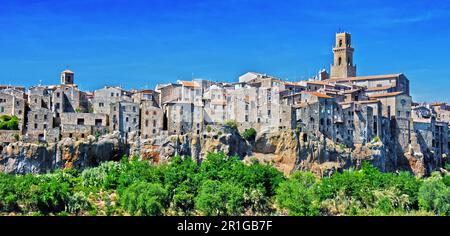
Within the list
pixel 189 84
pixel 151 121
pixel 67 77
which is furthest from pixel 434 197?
pixel 67 77

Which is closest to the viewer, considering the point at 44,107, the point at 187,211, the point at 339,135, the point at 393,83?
the point at 187,211

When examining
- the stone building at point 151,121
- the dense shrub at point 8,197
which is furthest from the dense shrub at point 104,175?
the dense shrub at point 8,197

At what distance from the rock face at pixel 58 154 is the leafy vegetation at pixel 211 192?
4.56ft

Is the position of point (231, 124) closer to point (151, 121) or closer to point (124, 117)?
point (151, 121)

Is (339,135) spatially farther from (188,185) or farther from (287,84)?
(188,185)

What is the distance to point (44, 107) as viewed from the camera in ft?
216

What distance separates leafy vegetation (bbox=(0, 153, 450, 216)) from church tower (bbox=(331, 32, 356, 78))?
32.1 m

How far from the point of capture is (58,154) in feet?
203

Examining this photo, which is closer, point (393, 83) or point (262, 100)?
point (262, 100)

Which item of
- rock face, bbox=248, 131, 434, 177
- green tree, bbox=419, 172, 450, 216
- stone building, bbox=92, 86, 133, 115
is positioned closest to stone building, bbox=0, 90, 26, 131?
stone building, bbox=92, 86, 133, 115

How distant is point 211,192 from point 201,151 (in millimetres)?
12183
